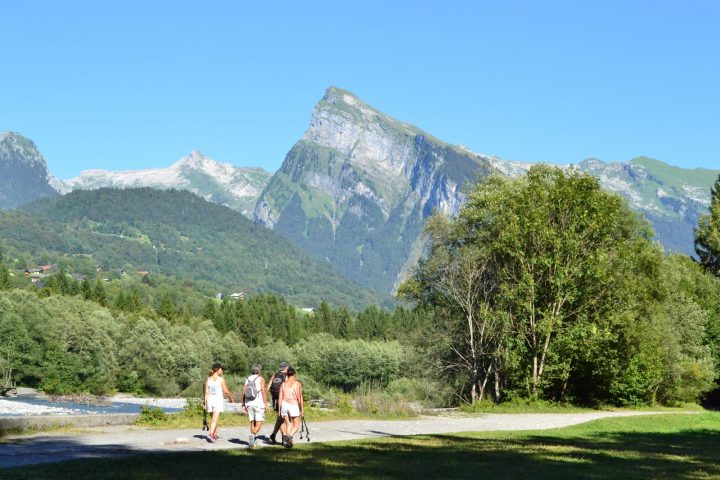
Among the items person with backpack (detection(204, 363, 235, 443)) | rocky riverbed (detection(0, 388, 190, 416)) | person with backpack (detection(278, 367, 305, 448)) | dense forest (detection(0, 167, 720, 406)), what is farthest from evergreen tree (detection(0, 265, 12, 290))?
person with backpack (detection(278, 367, 305, 448))

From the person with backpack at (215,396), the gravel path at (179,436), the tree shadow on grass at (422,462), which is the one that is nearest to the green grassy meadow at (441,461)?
the tree shadow on grass at (422,462)

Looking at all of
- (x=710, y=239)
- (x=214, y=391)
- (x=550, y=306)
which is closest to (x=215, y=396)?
(x=214, y=391)

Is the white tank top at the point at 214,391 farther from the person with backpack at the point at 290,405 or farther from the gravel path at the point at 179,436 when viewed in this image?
the person with backpack at the point at 290,405

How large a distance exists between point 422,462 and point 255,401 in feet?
21.9

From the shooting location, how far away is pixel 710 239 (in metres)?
99.0

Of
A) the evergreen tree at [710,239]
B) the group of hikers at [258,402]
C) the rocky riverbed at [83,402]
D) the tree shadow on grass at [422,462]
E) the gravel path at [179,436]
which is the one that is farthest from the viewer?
the rocky riverbed at [83,402]

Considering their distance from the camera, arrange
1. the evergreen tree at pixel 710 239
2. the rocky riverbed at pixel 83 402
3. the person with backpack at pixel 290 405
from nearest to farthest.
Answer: the person with backpack at pixel 290 405, the evergreen tree at pixel 710 239, the rocky riverbed at pixel 83 402

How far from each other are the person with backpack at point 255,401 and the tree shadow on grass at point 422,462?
1934mm

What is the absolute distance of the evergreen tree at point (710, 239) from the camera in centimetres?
9856

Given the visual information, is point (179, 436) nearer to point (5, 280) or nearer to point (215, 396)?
point (215, 396)

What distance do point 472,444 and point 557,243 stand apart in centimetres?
2489

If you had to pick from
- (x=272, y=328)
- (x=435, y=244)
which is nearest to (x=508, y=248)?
(x=435, y=244)

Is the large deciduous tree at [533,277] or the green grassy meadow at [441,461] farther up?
the large deciduous tree at [533,277]

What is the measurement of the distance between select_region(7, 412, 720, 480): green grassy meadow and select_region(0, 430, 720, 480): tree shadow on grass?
2 cm
